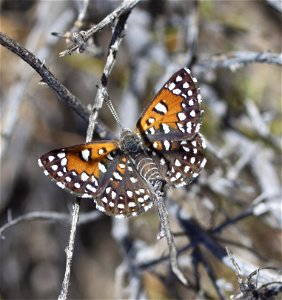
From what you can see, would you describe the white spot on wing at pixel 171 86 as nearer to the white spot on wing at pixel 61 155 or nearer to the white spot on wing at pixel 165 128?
the white spot on wing at pixel 165 128

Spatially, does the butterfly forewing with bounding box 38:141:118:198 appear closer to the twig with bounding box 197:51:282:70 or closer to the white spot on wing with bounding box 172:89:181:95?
the white spot on wing with bounding box 172:89:181:95

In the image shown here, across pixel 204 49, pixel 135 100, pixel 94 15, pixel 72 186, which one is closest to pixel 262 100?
pixel 204 49

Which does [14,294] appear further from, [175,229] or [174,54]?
[174,54]

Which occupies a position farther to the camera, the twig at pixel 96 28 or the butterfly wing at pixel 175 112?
the butterfly wing at pixel 175 112

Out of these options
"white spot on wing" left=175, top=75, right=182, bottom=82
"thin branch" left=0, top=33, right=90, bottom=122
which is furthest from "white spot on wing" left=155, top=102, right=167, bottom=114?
"thin branch" left=0, top=33, right=90, bottom=122

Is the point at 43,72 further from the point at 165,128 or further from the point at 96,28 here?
the point at 165,128

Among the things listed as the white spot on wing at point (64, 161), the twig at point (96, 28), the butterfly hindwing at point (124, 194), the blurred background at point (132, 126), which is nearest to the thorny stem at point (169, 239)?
the butterfly hindwing at point (124, 194)

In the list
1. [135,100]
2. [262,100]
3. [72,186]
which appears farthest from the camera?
[262,100]
